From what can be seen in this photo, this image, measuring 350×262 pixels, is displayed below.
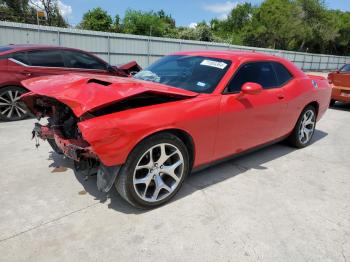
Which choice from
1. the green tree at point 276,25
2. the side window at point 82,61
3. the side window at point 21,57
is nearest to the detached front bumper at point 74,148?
the side window at point 21,57

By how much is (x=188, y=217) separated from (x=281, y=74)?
2642 millimetres

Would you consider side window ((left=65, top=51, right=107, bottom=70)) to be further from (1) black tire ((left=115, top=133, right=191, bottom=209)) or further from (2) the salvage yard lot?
(1) black tire ((left=115, top=133, right=191, bottom=209))

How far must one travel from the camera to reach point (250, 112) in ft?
11.9

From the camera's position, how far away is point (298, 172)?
407cm

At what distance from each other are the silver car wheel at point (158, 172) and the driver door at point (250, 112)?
58 cm

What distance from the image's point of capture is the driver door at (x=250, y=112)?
3.38m

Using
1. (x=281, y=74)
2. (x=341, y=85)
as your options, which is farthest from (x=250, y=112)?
(x=341, y=85)

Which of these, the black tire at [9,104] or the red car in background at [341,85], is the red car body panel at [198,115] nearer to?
the black tire at [9,104]

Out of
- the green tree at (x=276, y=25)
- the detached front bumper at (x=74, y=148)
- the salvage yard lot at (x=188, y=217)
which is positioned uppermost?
the green tree at (x=276, y=25)

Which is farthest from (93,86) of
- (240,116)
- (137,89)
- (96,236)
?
(240,116)

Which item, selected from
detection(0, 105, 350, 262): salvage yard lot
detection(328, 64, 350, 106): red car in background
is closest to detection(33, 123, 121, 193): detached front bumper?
detection(0, 105, 350, 262): salvage yard lot

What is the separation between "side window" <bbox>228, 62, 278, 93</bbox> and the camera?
138 inches

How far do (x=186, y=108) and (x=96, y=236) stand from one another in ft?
4.72

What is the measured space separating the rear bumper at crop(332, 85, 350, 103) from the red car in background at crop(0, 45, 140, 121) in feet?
22.8
